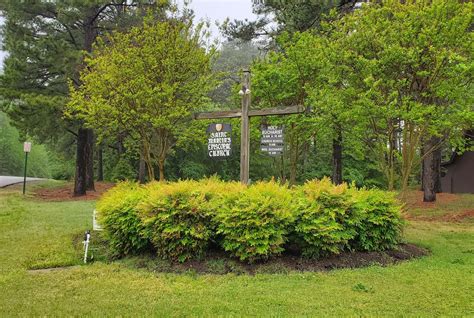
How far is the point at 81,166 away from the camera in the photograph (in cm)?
1959

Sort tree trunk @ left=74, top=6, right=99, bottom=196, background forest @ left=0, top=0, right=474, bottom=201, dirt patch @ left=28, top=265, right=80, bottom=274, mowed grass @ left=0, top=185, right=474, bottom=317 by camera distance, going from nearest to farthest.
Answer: mowed grass @ left=0, top=185, right=474, bottom=317, dirt patch @ left=28, top=265, right=80, bottom=274, background forest @ left=0, top=0, right=474, bottom=201, tree trunk @ left=74, top=6, right=99, bottom=196

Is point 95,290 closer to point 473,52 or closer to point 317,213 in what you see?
point 317,213

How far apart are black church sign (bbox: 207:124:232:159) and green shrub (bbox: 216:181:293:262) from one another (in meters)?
2.66

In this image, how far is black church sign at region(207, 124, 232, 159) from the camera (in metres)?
9.06

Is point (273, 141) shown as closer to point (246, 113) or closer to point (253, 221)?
point (246, 113)

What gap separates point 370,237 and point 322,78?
569 centimetres

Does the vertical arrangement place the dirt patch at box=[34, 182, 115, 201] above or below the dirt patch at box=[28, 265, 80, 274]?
above

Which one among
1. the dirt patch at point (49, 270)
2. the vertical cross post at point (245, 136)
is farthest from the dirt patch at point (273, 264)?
the vertical cross post at point (245, 136)

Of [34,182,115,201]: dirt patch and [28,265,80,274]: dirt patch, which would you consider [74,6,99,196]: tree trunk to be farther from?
[28,265,80,274]: dirt patch

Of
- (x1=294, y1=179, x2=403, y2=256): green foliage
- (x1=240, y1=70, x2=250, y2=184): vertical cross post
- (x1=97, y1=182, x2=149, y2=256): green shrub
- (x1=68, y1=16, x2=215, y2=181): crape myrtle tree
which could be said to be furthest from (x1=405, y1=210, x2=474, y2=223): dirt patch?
(x1=97, y1=182, x2=149, y2=256): green shrub

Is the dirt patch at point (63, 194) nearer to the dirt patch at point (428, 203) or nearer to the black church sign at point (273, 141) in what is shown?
the black church sign at point (273, 141)

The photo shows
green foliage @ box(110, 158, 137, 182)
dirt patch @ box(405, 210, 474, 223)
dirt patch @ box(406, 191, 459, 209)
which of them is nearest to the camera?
dirt patch @ box(405, 210, 474, 223)

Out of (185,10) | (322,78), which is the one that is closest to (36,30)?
(185,10)

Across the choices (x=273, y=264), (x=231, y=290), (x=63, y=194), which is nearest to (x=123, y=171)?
(x=63, y=194)
